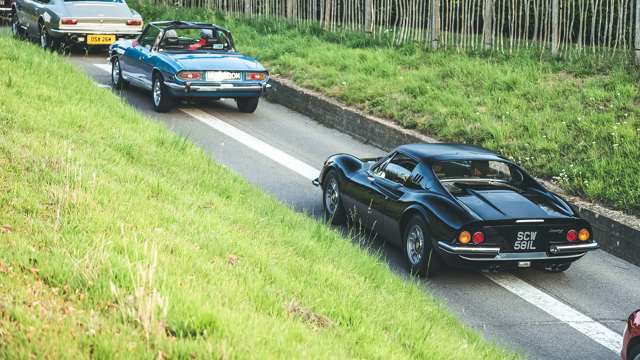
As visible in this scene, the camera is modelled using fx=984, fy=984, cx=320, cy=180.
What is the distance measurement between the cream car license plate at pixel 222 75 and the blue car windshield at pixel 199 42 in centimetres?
117

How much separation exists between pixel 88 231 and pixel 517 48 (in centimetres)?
1187

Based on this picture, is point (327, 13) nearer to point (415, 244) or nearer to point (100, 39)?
point (100, 39)

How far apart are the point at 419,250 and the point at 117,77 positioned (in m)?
10.3

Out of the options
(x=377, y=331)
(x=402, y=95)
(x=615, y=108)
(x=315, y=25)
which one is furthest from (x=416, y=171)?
(x=315, y=25)

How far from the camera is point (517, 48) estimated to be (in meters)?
17.0

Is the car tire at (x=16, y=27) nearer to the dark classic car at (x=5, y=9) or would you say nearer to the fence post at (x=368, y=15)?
the dark classic car at (x=5, y=9)

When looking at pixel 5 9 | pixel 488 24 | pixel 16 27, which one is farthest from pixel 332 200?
pixel 5 9

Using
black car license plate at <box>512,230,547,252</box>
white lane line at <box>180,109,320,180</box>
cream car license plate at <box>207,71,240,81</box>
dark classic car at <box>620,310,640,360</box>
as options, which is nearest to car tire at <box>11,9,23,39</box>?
white lane line at <box>180,109,320,180</box>

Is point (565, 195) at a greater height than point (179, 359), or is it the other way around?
point (179, 359)

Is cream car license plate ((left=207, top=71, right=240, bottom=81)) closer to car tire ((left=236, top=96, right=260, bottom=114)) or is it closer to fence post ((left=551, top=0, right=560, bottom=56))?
car tire ((left=236, top=96, right=260, bottom=114))

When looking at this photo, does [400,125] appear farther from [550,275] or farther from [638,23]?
[550,275]

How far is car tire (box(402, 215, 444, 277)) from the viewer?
9195 mm

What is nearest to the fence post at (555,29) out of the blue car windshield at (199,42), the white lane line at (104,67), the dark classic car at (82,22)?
the blue car windshield at (199,42)

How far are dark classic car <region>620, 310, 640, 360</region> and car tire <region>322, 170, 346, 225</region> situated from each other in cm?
460
